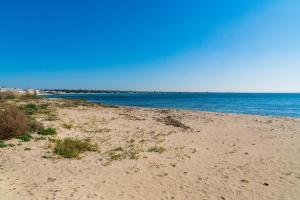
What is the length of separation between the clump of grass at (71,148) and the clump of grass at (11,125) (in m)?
2.34

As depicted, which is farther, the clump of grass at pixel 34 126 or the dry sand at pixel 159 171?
the clump of grass at pixel 34 126

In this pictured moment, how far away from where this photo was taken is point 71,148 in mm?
12531

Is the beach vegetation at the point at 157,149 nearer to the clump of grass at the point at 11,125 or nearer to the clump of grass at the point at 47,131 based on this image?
the clump of grass at the point at 47,131

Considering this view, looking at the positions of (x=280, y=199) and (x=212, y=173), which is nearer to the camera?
(x=280, y=199)

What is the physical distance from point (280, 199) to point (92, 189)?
5.59 metres

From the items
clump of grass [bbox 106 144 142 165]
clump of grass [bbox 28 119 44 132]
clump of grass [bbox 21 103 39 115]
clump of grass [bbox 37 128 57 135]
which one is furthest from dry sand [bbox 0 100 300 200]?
clump of grass [bbox 21 103 39 115]

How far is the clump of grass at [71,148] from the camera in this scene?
11.7 metres

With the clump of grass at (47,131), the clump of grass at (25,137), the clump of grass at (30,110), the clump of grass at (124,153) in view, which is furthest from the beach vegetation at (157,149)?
the clump of grass at (30,110)

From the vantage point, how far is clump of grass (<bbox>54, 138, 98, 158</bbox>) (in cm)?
1173

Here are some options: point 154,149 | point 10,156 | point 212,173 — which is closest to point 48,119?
point 10,156

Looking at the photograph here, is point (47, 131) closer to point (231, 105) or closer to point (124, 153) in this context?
point (124, 153)

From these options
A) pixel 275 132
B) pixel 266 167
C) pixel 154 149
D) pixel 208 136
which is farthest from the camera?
pixel 275 132

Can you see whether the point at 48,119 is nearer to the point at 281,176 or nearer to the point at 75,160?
the point at 75,160

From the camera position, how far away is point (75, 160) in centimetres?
1123
